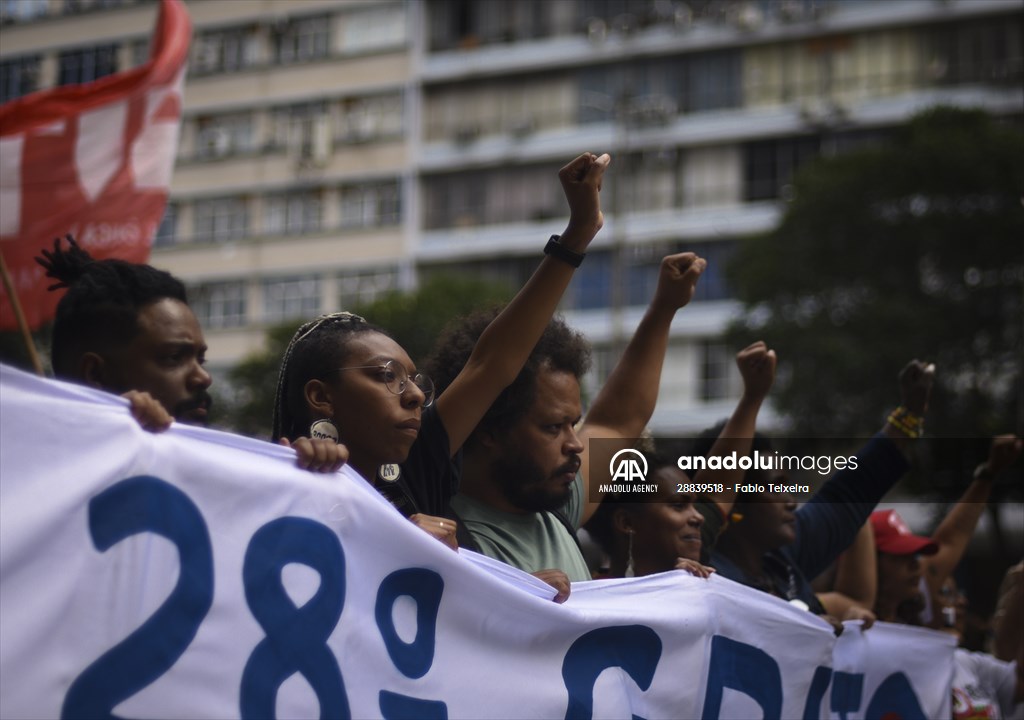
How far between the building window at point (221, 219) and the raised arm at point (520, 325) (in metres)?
36.6

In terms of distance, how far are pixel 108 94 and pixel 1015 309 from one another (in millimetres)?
18310

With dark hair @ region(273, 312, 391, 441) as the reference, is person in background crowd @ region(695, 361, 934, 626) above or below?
below

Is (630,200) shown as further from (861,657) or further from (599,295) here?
(861,657)

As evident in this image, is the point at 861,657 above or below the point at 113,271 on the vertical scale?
below

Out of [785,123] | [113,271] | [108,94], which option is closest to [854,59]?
[785,123]

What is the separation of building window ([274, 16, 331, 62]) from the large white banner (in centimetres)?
3692

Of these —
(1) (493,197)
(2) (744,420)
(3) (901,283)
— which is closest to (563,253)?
(2) (744,420)

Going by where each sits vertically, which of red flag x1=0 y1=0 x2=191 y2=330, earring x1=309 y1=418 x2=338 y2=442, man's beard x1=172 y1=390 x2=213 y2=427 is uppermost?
red flag x1=0 y1=0 x2=191 y2=330

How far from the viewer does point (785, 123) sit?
33.3 m

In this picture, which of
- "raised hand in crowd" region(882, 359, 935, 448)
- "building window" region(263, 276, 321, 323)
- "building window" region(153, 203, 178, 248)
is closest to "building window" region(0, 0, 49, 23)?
"raised hand in crowd" region(882, 359, 935, 448)

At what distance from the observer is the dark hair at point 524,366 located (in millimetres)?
3795

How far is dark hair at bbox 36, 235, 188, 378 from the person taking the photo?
3.14 meters

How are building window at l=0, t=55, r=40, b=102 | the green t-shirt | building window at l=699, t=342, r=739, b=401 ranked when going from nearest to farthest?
the green t-shirt < building window at l=0, t=55, r=40, b=102 < building window at l=699, t=342, r=739, b=401

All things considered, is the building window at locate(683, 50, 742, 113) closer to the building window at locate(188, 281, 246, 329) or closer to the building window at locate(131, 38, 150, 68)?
the building window at locate(188, 281, 246, 329)
